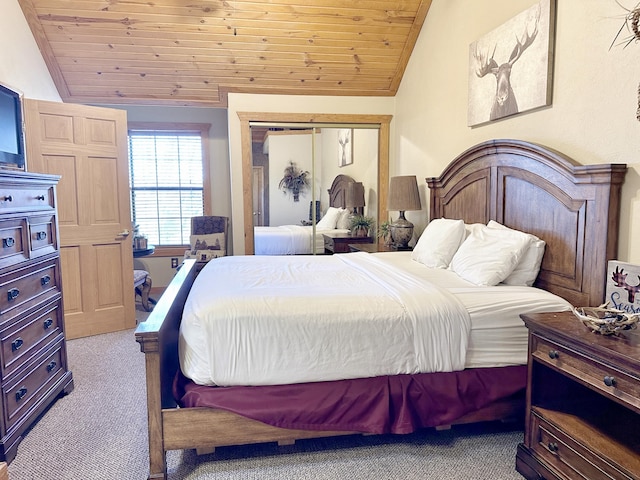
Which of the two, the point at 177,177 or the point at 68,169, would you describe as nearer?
the point at 68,169

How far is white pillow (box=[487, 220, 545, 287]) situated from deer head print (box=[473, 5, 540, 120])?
96 cm

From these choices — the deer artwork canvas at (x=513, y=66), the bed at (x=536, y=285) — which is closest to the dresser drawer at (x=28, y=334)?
the bed at (x=536, y=285)

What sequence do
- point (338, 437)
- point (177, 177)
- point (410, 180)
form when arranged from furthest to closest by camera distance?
point (177, 177) < point (410, 180) < point (338, 437)

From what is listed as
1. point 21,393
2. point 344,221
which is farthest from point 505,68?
point 21,393

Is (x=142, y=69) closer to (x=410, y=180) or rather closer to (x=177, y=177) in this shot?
(x=177, y=177)

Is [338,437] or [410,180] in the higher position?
[410,180]

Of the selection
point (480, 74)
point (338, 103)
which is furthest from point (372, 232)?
point (480, 74)

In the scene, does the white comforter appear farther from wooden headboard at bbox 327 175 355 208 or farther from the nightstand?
wooden headboard at bbox 327 175 355 208

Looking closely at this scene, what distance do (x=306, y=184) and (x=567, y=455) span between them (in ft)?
12.2

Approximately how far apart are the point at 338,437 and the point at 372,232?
301 centimetres

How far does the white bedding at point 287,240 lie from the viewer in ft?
15.9

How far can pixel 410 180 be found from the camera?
4.01 m

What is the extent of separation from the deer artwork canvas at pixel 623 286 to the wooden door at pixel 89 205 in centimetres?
374

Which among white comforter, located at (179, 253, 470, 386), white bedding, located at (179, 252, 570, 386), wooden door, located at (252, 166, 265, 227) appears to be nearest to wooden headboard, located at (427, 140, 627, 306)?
white bedding, located at (179, 252, 570, 386)
